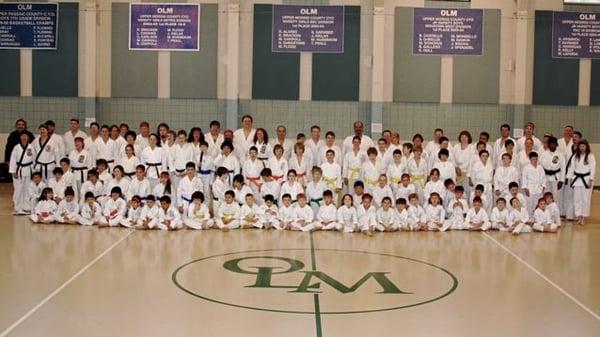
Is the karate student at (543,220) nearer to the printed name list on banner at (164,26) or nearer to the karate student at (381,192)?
the karate student at (381,192)

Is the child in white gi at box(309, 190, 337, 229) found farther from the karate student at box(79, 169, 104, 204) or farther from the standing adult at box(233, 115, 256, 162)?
the karate student at box(79, 169, 104, 204)

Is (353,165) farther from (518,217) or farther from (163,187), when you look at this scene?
(163,187)

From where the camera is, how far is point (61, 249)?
9641 millimetres

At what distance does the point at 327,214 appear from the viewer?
12.0 meters

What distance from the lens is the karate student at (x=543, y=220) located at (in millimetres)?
12055

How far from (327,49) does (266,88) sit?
185 cm

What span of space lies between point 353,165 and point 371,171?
0.49m

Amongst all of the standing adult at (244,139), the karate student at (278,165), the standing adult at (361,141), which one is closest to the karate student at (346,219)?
the karate student at (278,165)

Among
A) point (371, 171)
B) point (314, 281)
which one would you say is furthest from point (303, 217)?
point (314, 281)

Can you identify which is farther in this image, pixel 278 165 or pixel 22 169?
pixel 22 169

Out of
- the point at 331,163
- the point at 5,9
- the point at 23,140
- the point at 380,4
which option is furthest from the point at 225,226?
the point at 5,9

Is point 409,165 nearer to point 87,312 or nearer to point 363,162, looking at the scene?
point 363,162

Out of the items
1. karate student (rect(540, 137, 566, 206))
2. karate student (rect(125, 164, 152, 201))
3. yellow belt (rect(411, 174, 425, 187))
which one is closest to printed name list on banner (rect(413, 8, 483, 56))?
karate student (rect(540, 137, 566, 206))

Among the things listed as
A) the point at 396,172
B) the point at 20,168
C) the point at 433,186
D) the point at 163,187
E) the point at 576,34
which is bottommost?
the point at 163,187
